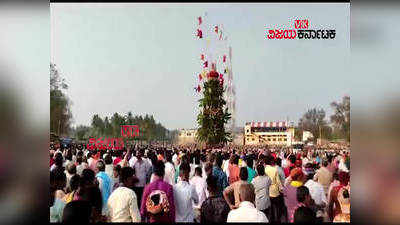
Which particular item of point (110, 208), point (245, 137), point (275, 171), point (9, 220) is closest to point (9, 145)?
point (9, 220)

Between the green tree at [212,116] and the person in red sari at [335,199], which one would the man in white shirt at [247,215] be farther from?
the green tree at [212,116]

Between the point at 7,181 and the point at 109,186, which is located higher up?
the point at 7,181

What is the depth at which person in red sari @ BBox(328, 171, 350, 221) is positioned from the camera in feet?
19.2

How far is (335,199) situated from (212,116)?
4066 cm

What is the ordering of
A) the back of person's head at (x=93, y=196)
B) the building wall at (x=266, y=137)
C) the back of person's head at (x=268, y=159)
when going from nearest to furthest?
the back of person's head at (x=93, y=196)
the back of person's head at (x=268, y=159)
the building wall at (x=266, y=137)

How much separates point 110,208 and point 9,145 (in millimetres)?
1661

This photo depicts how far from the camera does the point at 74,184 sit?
571 centimetres

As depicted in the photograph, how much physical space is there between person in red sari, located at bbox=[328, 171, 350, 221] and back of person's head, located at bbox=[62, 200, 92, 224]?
11.1 ft

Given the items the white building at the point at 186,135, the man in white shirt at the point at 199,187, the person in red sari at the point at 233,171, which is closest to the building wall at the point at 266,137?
the white building at the point at 186,135

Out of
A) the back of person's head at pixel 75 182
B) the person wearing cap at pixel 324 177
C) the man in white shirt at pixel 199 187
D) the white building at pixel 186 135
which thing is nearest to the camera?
the back of person's head at pixel 75 182

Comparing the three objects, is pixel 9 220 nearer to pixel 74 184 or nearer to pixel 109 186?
pixel 74 184

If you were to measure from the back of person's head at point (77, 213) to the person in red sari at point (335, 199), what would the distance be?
3.38m

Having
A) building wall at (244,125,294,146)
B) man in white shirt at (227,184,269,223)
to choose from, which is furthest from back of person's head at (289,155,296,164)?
building wall at (244,125,294,146)

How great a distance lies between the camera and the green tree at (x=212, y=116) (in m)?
45.8
